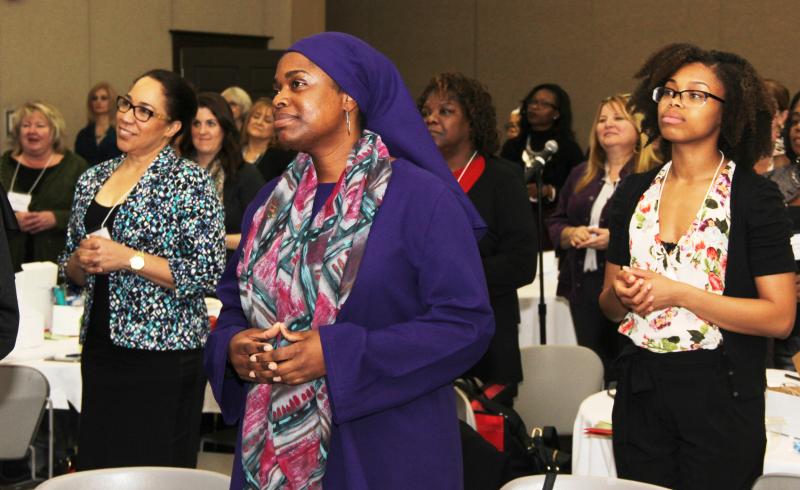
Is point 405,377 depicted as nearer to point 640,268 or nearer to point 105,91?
point 640,268

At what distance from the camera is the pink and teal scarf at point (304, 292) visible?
2156 mm

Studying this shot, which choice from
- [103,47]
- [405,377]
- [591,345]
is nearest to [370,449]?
[405,377]

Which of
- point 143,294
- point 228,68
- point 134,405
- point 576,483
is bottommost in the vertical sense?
point 134,405

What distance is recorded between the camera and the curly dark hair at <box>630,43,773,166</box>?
279 centimetres

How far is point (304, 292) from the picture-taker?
2.18 meters

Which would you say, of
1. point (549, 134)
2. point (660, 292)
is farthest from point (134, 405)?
point (549, 134)

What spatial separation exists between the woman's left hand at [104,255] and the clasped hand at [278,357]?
4.12 ft

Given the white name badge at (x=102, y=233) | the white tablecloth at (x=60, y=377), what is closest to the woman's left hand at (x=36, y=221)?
the white tablecloth at (x=60, y=377)

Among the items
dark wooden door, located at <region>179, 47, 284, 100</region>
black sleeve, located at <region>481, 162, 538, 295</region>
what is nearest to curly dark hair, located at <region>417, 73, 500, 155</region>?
black sleeve, located at <region>481, 162, 538, 295</region>

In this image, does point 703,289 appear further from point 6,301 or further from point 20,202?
point 20,202

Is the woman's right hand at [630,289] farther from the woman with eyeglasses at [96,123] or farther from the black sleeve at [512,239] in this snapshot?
the woman with eyeglasses at [96,123]

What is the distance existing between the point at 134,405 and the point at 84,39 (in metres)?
8.09

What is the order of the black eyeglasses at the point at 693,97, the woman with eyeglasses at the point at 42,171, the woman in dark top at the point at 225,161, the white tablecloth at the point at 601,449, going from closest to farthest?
the black eyeglasses at the point at 693,97 → the white tablecloth at the point at 601,449 → the woman in dark top at the point at 225,161 → the woman with eyeglasses at the point at 42,171

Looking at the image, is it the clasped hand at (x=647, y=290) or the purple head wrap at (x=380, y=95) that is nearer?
the purple head wrap at (x=380, y=95)
